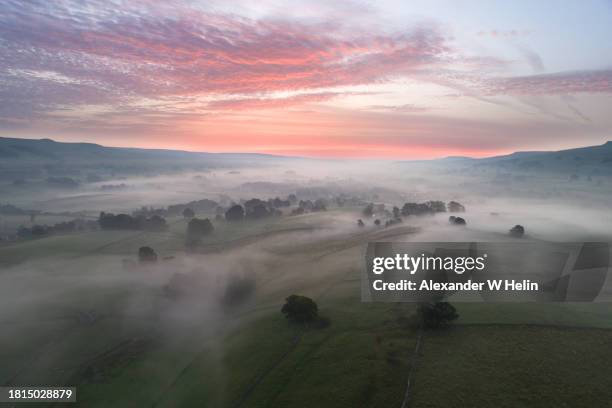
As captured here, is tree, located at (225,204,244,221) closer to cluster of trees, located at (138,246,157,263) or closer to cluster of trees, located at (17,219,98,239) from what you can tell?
cluster of trees, located at (17,219,98,239)

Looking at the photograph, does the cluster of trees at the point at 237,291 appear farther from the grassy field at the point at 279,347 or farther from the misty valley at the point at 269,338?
the grassy field at the point at 279,347

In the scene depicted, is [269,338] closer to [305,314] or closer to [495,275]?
[305,314]

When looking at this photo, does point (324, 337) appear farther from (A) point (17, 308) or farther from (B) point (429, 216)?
(B) point (429, 216)

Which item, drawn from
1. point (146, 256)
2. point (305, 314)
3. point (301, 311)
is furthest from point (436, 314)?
point (146, 256)

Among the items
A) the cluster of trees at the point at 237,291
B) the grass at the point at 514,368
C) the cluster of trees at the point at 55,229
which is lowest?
the cluster of trees at the point at 237,291

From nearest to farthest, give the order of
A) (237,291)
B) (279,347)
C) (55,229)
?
(279,347) < (237,291) < (55,229)

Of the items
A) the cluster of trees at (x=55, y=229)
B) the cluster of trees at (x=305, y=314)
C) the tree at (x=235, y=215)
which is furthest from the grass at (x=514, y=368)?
the cluster of trees at (x=55, y=229)
